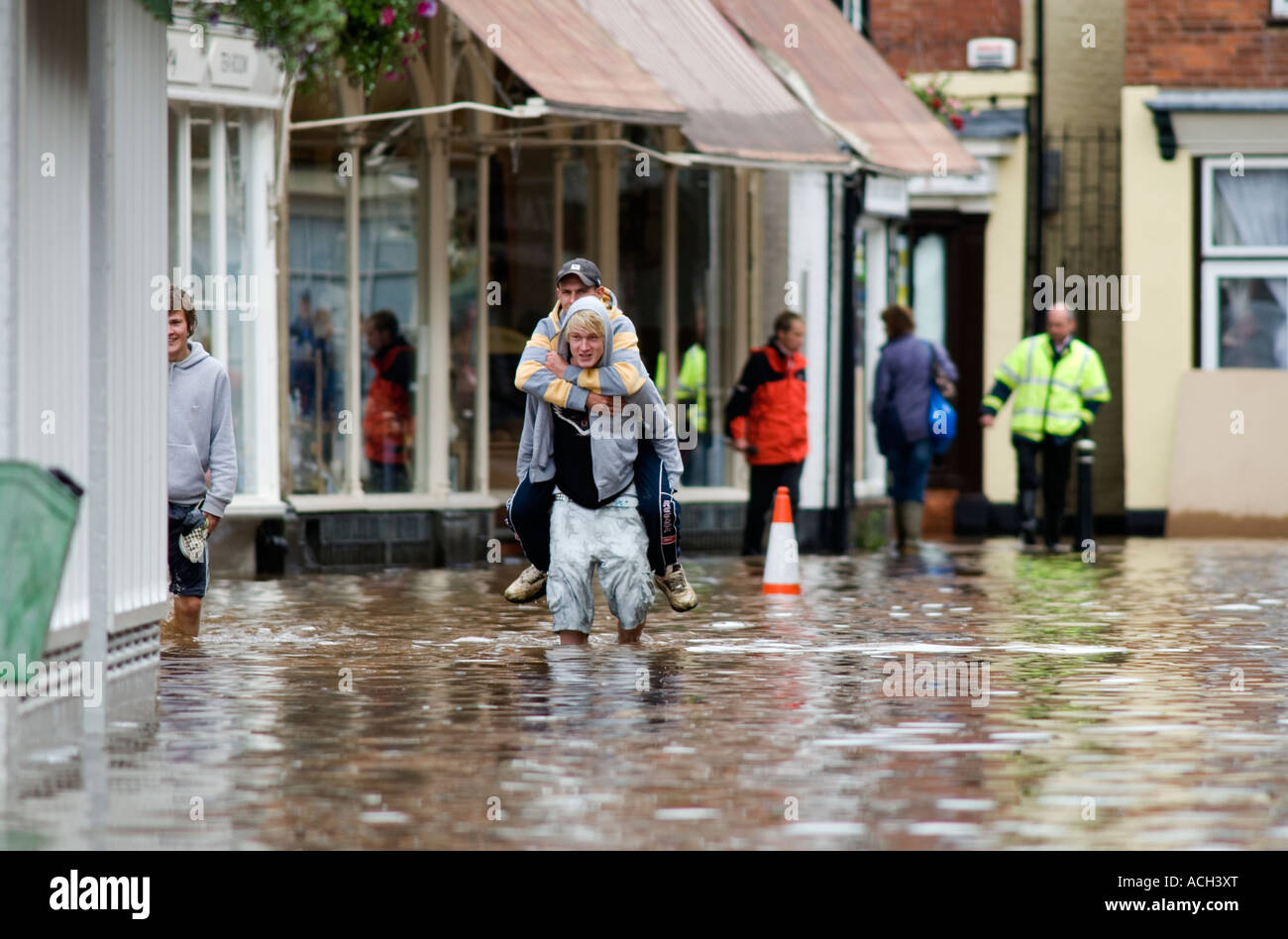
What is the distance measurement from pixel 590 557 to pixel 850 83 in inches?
412

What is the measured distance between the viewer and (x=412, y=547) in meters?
18.6

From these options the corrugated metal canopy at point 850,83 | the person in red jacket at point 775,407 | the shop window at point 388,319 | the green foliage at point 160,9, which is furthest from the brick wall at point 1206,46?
the green foliage at point 160,9

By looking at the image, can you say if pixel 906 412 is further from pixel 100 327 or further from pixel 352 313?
pixel 100 327

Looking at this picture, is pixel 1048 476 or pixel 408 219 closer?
pixel 408 219

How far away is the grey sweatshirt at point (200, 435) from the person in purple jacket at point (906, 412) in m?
10.1

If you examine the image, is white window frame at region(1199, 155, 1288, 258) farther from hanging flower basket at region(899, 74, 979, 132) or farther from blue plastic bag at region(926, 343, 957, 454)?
blue plastic bag at region(926, 343, 957, 454)

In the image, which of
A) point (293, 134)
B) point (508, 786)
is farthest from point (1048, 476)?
point (508, 786)

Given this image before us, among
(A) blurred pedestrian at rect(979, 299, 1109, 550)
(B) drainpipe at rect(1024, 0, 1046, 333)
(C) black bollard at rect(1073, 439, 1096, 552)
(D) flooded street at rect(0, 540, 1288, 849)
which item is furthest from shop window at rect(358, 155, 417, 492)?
A: (B) drainpipe at rect(1024, 0, 1046, 333)

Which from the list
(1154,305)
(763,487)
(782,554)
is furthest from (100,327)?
(1154,305)

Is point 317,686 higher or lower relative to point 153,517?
lower

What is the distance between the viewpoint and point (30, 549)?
7797mm

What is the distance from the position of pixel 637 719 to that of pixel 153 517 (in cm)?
210

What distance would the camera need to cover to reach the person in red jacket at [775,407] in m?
19.6
